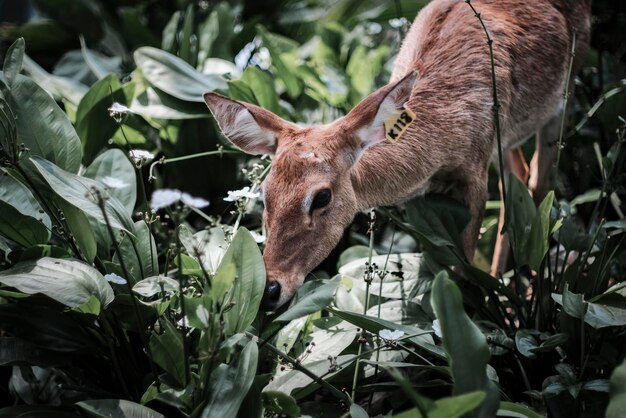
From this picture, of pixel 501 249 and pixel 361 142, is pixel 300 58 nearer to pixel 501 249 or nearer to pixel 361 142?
pixel 501 249

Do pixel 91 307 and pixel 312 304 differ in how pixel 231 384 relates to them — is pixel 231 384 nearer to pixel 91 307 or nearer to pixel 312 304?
pixel 312 304

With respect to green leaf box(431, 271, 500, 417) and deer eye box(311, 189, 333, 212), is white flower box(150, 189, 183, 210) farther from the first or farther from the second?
deer eye box(311, 189, 333, 212)

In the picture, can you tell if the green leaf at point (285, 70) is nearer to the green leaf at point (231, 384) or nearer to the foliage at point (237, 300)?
the foliage at point (237, 300)

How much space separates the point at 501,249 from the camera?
351cm

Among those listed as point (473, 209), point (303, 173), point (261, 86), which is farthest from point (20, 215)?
point (473, 209)

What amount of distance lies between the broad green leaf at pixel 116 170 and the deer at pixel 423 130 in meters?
0.46

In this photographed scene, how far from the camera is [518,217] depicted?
2811 millimetres

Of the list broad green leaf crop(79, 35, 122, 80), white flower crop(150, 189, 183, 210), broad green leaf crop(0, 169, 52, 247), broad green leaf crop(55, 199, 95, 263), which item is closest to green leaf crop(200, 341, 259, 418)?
white flower crop(150, 189, 183, 210)

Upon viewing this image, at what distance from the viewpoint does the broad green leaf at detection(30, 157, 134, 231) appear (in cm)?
224

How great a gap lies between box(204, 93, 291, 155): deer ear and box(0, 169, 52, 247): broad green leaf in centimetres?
69

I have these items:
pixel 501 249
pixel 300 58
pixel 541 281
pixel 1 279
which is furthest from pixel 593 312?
pixel 300 58

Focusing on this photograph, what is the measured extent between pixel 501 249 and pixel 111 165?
1.74 meters

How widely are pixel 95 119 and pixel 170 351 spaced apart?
145 centimetres

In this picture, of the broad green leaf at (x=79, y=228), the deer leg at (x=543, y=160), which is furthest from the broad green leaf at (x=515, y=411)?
the deer leg at (x=543, y=160)
